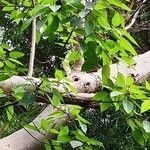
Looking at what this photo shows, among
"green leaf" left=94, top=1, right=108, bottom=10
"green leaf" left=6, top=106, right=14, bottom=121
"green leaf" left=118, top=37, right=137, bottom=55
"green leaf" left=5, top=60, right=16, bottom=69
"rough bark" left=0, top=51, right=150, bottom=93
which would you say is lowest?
"green leaf" left=6, top=106, right=14, bottom=121

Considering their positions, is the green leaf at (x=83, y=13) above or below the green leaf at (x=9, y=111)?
above

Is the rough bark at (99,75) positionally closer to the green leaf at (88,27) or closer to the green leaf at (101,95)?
the green leaf at (101,95)

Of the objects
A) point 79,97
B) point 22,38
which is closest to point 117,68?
point 79,97

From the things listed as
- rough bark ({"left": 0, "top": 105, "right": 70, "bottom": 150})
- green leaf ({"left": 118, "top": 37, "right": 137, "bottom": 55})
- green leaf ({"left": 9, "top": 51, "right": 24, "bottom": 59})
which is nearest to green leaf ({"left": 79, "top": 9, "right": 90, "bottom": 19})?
green leaf ({"left": 118, "top": 37, "right": 137, "bottom": 55})

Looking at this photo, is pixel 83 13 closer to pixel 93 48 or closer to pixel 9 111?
pixel 93 48

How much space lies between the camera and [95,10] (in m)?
0.67

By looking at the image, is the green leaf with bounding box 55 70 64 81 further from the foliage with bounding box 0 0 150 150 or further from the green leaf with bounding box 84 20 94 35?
the green leaf with bounding box 84 20 94 35

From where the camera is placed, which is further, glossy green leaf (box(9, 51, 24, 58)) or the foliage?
glossy green leaf (box(9, 51, 24, 58))

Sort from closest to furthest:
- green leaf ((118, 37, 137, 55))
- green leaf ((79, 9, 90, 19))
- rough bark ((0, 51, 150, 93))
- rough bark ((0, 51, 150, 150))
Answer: green leaf ((79, 9, 90, 19))
green leaf ((118, 37, 137, 55))
rough bark ((0, 51, 150, 150))
rough bark ((0, 51, 150, 93))

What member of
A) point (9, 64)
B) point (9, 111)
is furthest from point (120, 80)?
point (9, 111)

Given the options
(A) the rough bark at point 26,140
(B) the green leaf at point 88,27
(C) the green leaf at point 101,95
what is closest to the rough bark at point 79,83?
(A) the rough bark at point 26,140

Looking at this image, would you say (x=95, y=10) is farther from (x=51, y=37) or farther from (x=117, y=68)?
(x=117, y=68)

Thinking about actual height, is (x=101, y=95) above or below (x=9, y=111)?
above

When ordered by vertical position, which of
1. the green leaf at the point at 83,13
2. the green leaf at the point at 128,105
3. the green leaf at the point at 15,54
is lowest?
the green leaf at the point at 128,105
